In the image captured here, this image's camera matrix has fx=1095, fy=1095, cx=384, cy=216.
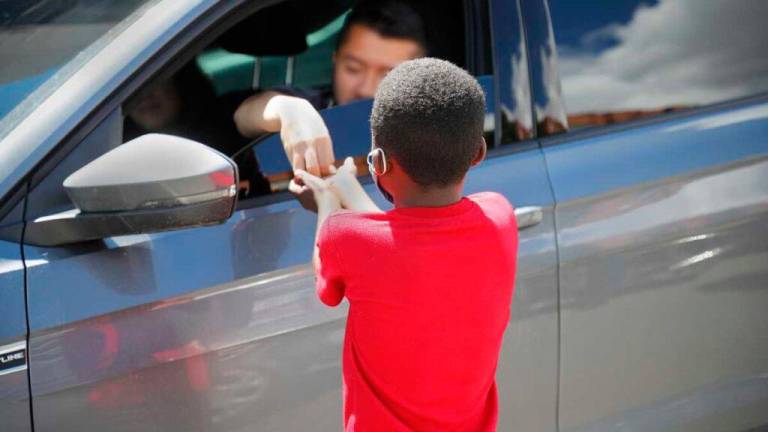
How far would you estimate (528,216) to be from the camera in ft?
8.84

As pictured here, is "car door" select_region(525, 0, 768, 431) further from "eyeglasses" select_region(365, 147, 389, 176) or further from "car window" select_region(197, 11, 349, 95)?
"eyeglasses" select_region(365, 147, 389, 176)

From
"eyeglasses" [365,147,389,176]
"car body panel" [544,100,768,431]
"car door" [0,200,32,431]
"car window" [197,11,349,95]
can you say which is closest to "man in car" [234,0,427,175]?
"car window" [197,11,349,95]

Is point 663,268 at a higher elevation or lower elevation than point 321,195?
lower

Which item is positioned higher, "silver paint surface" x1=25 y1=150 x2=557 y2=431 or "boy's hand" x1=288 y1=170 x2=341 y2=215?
"boy's hand" x1=288 y1=170 x2=341 y2=215

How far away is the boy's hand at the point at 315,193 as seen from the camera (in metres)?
2.15

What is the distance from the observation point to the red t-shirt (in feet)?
6.34

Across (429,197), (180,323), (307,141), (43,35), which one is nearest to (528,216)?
(307,141)

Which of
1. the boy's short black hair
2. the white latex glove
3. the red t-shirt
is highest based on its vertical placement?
the boy's short black hair

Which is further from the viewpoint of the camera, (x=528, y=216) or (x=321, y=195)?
(x=528, y=216)

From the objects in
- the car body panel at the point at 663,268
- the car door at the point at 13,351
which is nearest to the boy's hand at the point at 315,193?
the car door at the point at 13,351

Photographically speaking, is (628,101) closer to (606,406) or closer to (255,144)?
(606,406)

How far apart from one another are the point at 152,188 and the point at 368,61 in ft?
3.42

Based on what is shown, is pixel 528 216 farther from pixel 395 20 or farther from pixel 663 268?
pixel 395 20

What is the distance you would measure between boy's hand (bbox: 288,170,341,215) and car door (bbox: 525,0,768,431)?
0.77m
